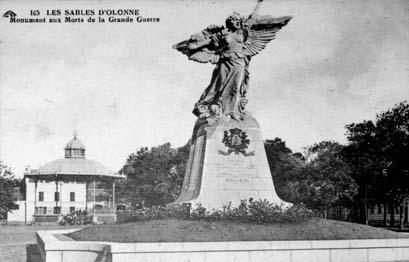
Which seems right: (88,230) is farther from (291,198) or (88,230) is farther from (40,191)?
(40,191)

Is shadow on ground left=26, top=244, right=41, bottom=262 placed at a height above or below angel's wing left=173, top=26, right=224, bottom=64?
below

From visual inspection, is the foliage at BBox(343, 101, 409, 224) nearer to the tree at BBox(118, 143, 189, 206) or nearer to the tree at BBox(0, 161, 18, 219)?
the tree at BBox(118, 143, 189, 206)

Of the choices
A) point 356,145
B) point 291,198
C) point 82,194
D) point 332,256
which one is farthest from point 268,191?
point 82,194

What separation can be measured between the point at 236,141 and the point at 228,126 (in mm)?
607

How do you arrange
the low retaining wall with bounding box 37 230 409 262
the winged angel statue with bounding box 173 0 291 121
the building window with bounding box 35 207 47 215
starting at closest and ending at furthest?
the low retaining wall with bounding box 37 230 409 262, the winged angel statue with bounding box 173 0 291 121, the building window with bounding box 35 207 47 215

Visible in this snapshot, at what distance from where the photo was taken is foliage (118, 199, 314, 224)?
44.0ft

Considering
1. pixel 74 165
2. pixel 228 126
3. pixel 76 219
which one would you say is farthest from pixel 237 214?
pixel 74 165

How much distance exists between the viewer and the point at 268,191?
54.4 feet

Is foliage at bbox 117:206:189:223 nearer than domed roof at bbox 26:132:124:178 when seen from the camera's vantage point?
Yes

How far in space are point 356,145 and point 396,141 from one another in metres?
4.97

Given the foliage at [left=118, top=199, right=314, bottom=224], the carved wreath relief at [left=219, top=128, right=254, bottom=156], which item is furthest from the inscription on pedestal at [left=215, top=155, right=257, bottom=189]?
the foliage at [left=118, top=199, right=314, bottom=224]

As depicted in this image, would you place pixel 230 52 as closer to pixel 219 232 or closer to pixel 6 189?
pixel 219 232

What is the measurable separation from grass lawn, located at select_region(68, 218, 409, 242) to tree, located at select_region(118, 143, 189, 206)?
42.2 metres

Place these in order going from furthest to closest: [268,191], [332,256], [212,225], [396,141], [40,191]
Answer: [40,191] → [396,141] → [268,191] → [212,225] → [332,256]
